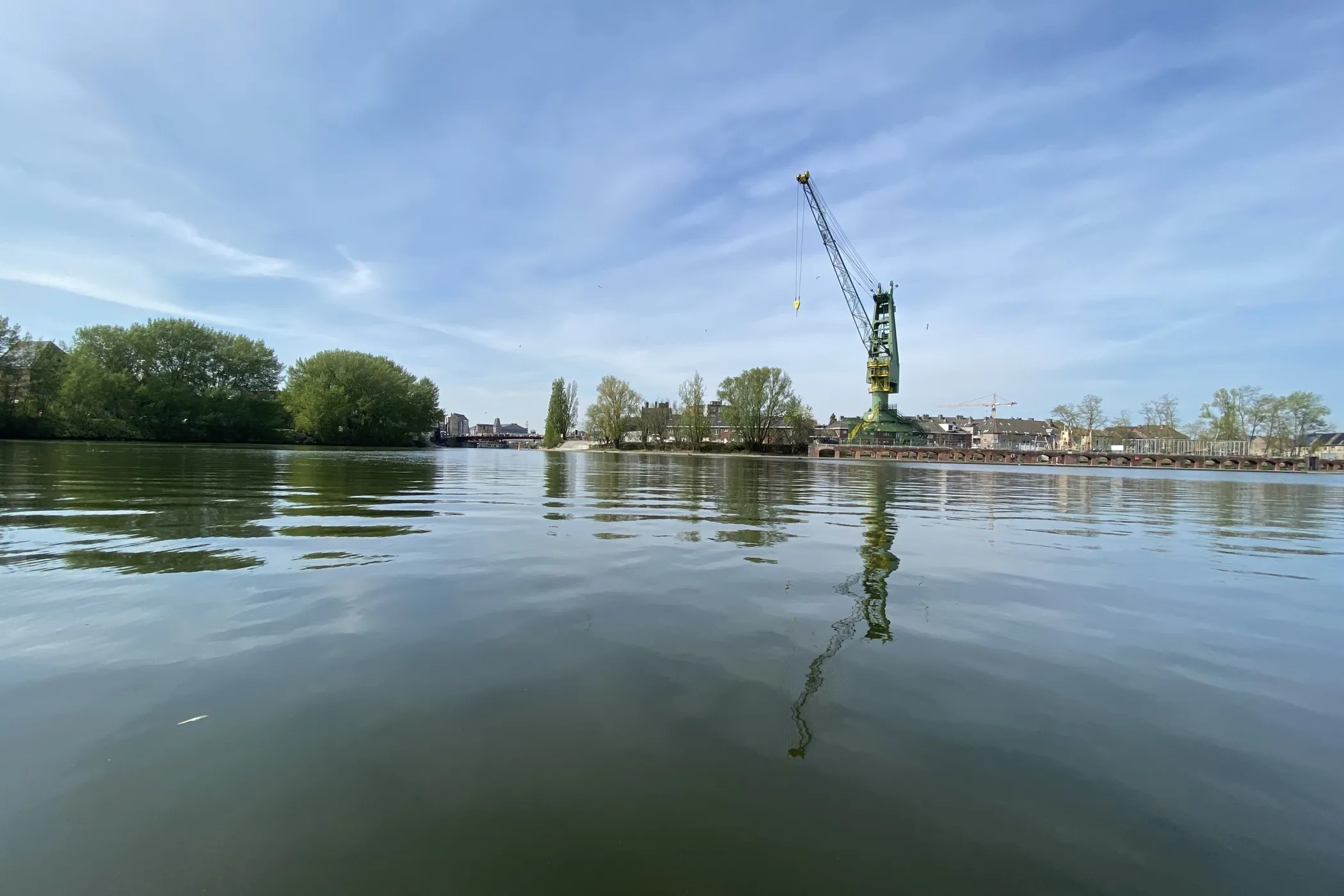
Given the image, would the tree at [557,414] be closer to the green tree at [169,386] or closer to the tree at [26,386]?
the green tree at [169,386]

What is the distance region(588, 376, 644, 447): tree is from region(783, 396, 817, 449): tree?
36733 mm

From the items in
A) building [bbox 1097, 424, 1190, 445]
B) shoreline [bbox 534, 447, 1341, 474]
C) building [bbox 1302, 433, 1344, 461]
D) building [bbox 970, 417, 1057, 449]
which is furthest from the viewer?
building [bbox 970, 417, 1057, 449]

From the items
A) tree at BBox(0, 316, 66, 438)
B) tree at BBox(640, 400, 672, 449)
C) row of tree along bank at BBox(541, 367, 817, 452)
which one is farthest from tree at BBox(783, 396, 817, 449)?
tree at BBox(0, 316, 66, 438)

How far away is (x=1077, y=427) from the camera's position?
138 meters

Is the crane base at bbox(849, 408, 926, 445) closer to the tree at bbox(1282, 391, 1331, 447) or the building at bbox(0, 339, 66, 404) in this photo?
the tree at bbox(1282, 391, 1331, 447)

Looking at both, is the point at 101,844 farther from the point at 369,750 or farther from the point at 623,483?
the point at 623,483

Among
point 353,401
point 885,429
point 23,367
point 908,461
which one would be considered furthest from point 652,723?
point 885,429

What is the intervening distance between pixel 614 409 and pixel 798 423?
141 feet

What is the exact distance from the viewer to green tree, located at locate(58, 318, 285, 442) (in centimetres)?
7219

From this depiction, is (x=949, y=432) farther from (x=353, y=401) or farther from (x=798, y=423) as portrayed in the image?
(x=353, y=401)

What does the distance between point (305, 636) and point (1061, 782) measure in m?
6.17

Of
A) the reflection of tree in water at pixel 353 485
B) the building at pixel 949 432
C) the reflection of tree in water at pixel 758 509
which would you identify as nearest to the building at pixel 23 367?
the reflection of tree in water at pixel 353 485

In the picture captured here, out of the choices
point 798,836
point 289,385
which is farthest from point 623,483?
point 289,385

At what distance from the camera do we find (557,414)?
507 feet
